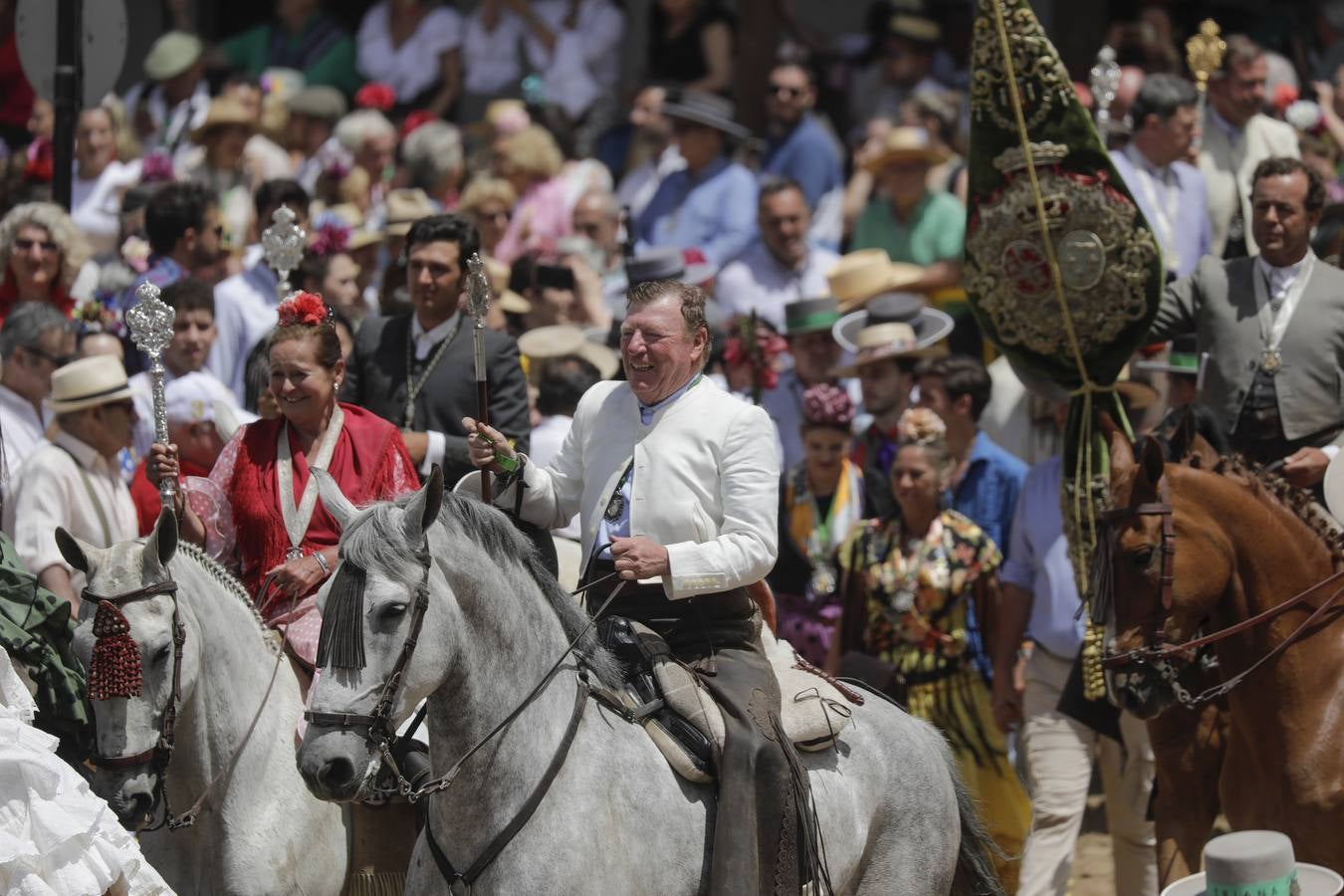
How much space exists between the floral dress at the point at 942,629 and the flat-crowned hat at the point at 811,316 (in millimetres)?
2237

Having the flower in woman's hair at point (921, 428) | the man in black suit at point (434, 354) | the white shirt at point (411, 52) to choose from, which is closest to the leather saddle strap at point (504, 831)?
the man in black suit at point (434, 354)

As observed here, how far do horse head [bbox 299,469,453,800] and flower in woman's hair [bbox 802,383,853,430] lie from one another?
4.68 meters

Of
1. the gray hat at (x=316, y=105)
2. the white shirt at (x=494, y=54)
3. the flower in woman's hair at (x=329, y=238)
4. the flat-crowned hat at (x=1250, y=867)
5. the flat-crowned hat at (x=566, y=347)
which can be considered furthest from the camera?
the white shirt at (x=494, y=54)

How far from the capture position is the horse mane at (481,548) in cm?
602

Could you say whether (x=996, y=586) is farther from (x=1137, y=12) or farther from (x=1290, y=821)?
(x=1137, y=12)

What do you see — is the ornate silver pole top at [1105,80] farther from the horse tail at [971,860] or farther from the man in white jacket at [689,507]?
the man in white jacket at [689,507]

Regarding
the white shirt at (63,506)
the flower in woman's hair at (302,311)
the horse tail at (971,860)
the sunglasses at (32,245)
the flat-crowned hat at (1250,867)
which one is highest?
the flower in woman's hair at (302,311)

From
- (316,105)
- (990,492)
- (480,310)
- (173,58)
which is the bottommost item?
(990,492)

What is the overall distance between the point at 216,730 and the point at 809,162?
8.65 meters

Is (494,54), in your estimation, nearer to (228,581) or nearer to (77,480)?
(77,480)

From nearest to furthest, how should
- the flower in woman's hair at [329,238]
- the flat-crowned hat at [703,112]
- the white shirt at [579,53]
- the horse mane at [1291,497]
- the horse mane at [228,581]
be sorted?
1. the horse mane at [228,581]
2. the horse mane at [1291,497]
3. the flower in woman's hair at [329,238]
4. the flat-crowned hat at [703,112]
5. the white shirt at [579,53]

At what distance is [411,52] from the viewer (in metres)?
17.4

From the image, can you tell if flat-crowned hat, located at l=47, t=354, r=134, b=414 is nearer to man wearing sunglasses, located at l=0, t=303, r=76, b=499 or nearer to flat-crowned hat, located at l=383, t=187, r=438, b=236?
man wearing sunglasses, located at l=0, t=303, r=76, b=499

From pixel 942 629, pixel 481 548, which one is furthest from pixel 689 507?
pixel 942 629
